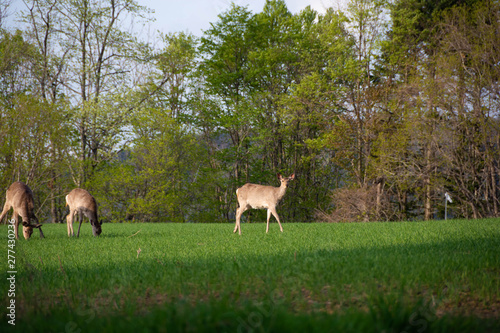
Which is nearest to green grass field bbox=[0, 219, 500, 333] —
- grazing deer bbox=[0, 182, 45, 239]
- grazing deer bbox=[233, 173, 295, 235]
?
grazing deer bbox=[0, 182, 45, 239]

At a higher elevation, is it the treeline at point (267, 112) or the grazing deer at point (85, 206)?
the treeline at point (267, 112)

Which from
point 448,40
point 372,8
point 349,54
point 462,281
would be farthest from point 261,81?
point 462,281

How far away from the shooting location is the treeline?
74.7ft

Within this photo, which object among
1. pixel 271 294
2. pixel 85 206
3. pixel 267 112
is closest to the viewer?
pixel 271 294

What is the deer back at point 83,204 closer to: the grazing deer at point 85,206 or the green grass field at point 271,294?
the grazing deer at point 85,206

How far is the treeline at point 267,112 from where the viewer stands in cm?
2277

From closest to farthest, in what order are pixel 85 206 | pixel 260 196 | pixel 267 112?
pixel 260 196
pixel 85 206
pixel 267 112

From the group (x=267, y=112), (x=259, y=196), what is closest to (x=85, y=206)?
(x=259, y=196)

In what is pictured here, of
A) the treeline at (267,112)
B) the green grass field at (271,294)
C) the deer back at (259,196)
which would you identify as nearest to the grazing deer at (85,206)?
the deer back at (259,196)

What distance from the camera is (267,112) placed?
33.1 m

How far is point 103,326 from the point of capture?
277 centimetres

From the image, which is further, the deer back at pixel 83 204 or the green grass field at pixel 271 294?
the deer back at pixel 83 204

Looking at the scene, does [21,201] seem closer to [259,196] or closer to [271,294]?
[259,196]

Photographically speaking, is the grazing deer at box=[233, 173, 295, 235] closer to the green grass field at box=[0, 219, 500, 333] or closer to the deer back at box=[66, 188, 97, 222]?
the deer back at box=[66, 188, 97, 222]
